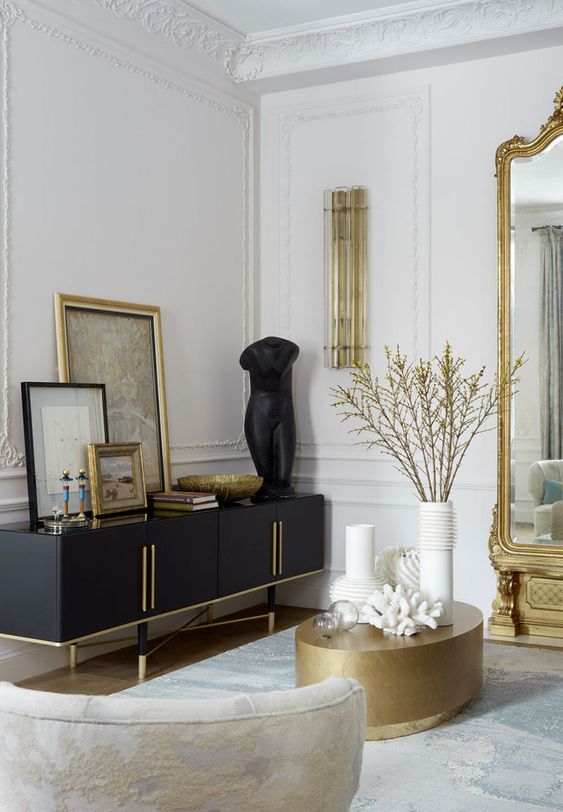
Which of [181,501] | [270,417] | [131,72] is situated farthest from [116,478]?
[131,72]

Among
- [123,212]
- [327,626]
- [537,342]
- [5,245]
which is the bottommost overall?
[327,626]

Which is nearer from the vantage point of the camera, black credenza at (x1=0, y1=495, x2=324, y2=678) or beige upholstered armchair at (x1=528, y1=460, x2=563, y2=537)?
black credenza at (x1=0, y1=495, x2=324, y2=678)

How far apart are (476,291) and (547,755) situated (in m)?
2.72

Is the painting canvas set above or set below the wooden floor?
above

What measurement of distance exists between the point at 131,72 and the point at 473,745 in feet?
11.4

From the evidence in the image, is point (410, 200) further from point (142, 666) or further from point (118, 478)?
point (142, 666)

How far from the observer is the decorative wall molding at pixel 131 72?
3.88 m

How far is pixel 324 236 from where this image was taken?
215 inches

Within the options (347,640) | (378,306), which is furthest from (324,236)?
(347,640)

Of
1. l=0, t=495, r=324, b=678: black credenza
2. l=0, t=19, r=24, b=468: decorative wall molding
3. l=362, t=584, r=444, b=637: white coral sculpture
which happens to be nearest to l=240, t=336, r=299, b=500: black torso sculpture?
l=0, t=495, r=324, b=678: black credenza

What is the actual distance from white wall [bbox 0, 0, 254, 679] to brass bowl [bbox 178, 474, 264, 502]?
28cm

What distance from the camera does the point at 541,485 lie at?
4.68m

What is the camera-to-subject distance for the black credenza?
3488 mm

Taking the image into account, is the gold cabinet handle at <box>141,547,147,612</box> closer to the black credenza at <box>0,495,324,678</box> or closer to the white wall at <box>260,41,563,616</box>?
the black credenza at <box>0,495,324,678</box>
